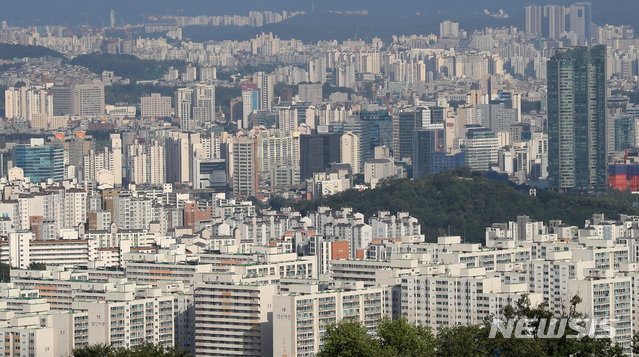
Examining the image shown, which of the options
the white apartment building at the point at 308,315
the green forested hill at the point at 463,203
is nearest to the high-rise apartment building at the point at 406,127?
the green forested hill at the point at 463,203

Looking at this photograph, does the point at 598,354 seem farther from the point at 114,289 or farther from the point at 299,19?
the point at 299,19

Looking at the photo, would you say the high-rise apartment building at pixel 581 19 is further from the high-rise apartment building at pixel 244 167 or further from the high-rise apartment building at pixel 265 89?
the high-rise apartment building at pixel 244 167

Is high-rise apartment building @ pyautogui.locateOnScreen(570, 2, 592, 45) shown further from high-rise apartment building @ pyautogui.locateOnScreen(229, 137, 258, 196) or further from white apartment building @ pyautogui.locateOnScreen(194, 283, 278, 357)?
white apartment building @ pyautogui.locateOnScreen(194, 283, 278, 357)

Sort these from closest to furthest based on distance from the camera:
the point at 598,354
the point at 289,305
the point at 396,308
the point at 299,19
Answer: the point at 598,354, the point at 289,305, the point at 396,308, the point at 299,19

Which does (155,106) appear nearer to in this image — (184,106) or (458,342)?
(184,106)

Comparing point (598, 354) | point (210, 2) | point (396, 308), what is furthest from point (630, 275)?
point (210, 2)

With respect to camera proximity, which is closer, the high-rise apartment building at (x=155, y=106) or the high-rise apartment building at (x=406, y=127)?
→ the high-rise apartment building at (x=406, y=127)

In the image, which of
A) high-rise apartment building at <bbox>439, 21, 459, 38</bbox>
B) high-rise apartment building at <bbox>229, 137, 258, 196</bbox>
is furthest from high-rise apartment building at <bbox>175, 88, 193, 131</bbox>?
high-rise apartment building at <bbox>439, 21, 459, 38</bbox>
